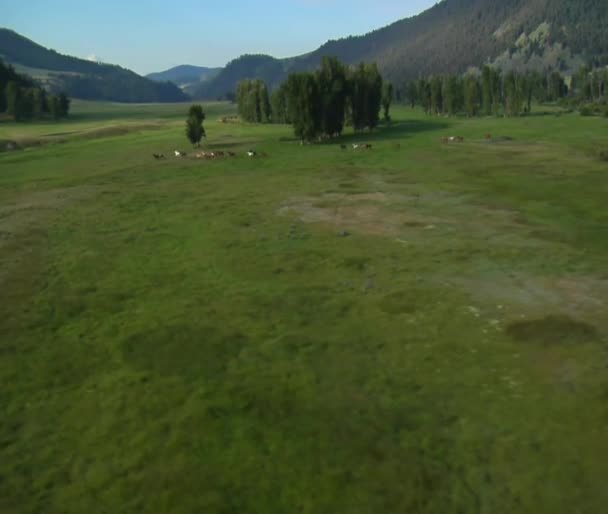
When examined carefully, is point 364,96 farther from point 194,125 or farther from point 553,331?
point 553,331

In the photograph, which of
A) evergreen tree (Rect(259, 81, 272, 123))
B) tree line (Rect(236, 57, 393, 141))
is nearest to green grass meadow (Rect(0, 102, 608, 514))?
tree line (Rect(236, 57, 393, 141))

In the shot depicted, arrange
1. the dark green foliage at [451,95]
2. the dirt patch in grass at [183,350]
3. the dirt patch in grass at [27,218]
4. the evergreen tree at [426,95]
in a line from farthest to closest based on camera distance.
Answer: the evergreen tree at [426,95]
the dark green foliage at [451,95]
the dirt patch in grass at [27,218]
the dirt patch in grass at [183,350]

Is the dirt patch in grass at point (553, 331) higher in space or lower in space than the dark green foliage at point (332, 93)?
lower

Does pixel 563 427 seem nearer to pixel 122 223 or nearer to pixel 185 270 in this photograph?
pixel 185 270

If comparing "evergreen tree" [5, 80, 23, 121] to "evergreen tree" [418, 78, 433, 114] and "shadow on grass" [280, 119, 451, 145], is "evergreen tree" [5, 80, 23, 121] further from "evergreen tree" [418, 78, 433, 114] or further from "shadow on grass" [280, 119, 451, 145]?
"evergreen tree" [418, 78, 433, 114]

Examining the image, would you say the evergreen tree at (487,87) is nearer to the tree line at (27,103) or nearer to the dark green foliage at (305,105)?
the dark green foliage at (305,105)

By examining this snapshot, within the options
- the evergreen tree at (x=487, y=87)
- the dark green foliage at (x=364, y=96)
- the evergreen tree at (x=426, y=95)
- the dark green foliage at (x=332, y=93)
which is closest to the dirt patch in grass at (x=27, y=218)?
the dark green foliage at (x=332, y=93)
